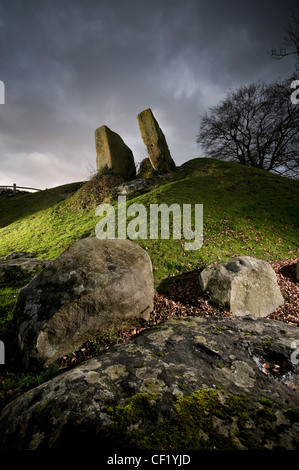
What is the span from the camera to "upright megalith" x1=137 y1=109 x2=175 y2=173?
66.0ft

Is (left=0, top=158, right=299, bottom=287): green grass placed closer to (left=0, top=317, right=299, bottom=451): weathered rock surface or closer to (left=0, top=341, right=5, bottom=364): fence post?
(left=0, top=341, right=5, bottom=364): fence post

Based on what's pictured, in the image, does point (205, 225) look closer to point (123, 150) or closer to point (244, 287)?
point (244, 287)

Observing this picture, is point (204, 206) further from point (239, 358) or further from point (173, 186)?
point (239, 358)

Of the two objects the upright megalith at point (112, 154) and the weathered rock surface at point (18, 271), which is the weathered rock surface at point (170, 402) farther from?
the upright megalith at point (112, 154)

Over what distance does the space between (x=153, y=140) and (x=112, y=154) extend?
14.6 ft

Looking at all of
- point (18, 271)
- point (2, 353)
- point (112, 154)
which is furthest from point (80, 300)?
point (112, 154)

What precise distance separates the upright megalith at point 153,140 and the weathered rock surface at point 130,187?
10.0 feet

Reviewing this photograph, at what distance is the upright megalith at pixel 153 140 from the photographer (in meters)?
20.1

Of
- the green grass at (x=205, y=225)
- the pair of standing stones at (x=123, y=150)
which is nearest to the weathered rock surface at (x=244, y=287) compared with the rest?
the green grass at (x=205, y=225)

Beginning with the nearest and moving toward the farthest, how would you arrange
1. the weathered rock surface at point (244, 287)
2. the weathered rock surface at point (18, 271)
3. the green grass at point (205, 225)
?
the weathered rock surface at point (244, 287) < the green grass at point (205, 225) < the weathered rock surface at point (18, 271)

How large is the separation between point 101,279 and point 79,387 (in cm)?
260

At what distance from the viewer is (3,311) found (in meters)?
5.52

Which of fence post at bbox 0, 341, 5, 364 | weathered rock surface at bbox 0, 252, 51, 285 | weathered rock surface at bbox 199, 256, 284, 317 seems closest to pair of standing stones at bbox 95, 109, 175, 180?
weathered rock surface at bbox 0, 252, 51, 285

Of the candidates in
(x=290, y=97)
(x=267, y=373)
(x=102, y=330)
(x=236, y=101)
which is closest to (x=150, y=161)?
(x=236, y=101)
